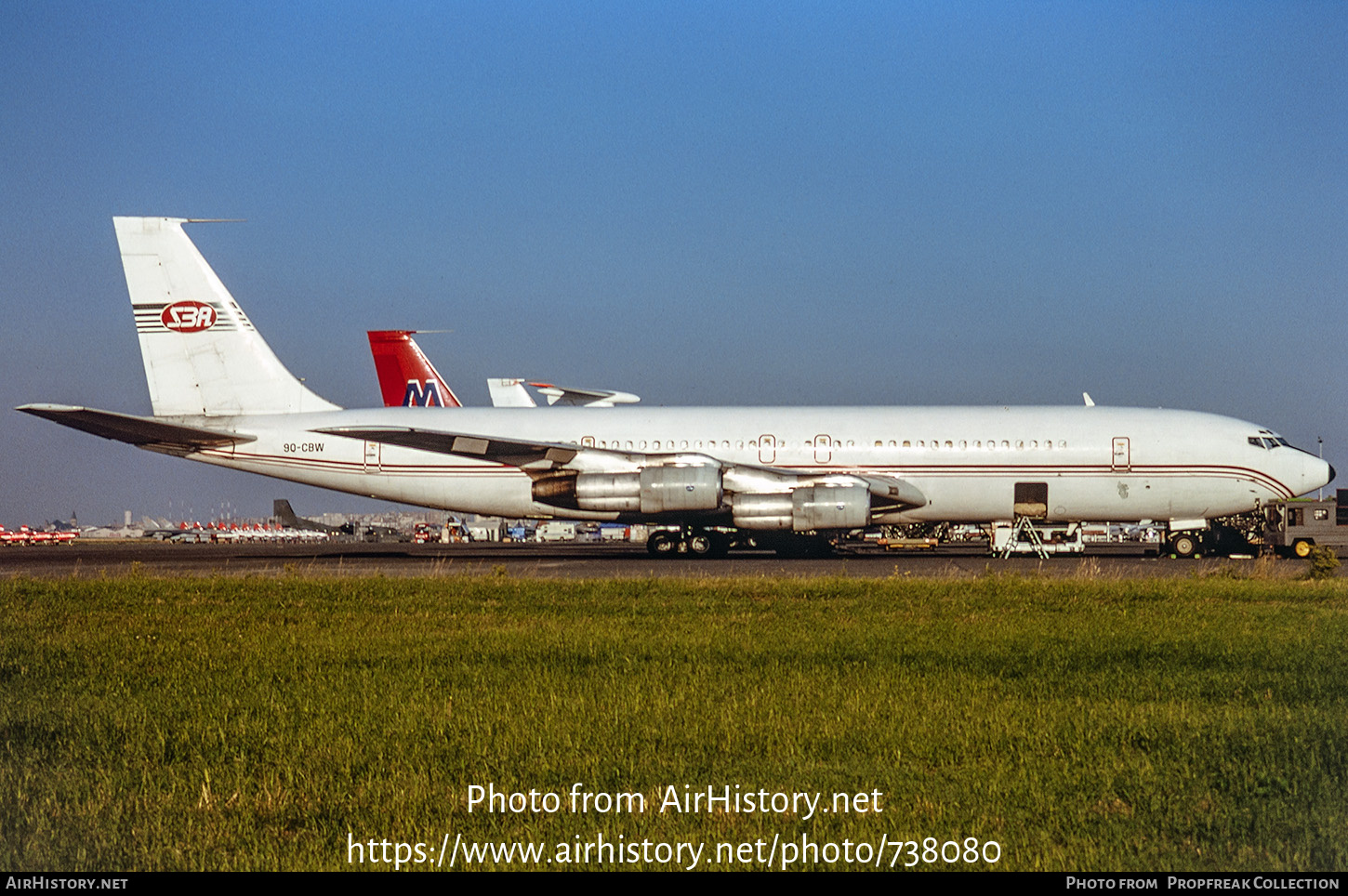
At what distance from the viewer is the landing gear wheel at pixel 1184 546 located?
33656 mm

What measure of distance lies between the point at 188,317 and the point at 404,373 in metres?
19.0

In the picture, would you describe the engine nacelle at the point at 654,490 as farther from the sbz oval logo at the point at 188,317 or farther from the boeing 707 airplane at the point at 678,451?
the sbz oval logo at the point at 188,317

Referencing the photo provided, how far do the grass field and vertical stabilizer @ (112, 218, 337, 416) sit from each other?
19352mm

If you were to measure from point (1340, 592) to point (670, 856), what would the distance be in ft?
55.0

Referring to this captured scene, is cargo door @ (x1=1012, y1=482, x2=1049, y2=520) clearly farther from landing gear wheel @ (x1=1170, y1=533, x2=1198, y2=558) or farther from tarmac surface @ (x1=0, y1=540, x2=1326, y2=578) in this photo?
landing gear wheel @ (x1=1170, y1=533, x2=1198, y2=558)

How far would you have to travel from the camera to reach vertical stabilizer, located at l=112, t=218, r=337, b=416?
32781 mm

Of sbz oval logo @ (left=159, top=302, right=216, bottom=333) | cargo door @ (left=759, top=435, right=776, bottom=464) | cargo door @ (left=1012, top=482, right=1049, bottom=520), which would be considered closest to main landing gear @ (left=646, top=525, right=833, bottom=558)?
cargo door @ (left=759, top=435, right=776, bottom=464)

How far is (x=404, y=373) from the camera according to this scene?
52.2m

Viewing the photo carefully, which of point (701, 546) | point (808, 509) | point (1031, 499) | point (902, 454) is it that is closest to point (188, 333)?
point (701, 546)

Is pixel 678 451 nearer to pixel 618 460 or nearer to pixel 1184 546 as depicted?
pixel 618 460

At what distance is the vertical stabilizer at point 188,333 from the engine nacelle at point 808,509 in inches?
527

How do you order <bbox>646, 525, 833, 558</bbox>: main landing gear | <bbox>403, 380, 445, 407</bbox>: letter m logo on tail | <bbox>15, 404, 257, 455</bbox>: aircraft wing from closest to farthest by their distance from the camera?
<bbox>15, 404, 257, 455</bbox>: aircraft wing → <bbox>646, 525, 833, 558</bbox>: main landing gear → <bbox>403, 380, 445, 407</bbox>: letter m logo on tail

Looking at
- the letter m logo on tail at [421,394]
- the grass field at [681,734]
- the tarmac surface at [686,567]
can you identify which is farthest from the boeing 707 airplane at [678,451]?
the letter m logo on tail at [421,394]
